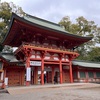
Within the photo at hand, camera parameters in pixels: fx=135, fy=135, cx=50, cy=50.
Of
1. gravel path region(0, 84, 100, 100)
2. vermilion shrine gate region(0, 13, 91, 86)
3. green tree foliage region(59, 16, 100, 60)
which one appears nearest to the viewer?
gravel path region(0, 84, 100, 100)

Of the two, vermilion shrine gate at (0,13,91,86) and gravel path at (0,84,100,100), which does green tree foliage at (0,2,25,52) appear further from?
gravel path at (0,84,100,100)

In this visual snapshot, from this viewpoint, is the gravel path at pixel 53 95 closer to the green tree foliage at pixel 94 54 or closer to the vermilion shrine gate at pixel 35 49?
the vermilion shrine gate at pixel 35 49

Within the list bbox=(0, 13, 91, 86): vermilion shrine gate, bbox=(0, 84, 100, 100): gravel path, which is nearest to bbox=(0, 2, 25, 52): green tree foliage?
bbox=(0, 13, 91, 86): vermilion shrine gate

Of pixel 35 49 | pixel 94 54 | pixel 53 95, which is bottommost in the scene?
pixel 53 95

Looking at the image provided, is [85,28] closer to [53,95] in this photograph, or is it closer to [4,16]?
[4,16]

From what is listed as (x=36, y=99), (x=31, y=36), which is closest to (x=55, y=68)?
(x=31, y=36)

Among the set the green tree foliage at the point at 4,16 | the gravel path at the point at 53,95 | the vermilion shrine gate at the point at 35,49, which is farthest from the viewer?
the green tree foliage at the point at 4,16

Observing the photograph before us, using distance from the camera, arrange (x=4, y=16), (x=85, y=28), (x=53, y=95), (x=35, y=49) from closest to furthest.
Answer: (x=53, y=95)
(x=35, y=49)
(x=4, y=16)
(x=85, y=28)

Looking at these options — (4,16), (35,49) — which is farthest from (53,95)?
(4,16)

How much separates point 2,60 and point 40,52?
4338 mm

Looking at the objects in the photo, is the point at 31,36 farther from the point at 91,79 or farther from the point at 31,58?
the point at 91,79

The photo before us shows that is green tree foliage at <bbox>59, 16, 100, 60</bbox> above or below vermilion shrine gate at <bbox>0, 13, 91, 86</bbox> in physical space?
above

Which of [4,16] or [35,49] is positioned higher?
[4,16]

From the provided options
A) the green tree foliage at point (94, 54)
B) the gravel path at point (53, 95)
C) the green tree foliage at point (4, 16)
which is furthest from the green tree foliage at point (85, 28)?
the gravel path at point (53, 95)
